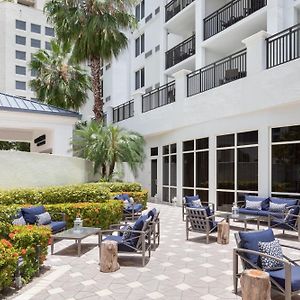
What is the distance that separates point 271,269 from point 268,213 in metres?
5.95

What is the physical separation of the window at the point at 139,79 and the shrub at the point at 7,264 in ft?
75.0

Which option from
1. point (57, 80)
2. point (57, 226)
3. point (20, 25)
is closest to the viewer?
point (57, 226)

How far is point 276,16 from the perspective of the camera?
14477mm

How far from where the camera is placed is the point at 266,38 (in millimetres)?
12789

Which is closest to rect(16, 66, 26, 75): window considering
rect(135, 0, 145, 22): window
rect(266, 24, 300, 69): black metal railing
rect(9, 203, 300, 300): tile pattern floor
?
rect(135, 0, 145, 22): window

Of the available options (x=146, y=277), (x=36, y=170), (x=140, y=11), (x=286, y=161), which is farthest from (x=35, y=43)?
(x=146, y=277)

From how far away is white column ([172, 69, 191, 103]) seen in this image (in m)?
17.2

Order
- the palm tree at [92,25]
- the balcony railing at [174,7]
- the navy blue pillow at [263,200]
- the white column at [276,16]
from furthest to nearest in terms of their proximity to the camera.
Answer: the balcony railing at [174,7], the palm tree at [92,25], the white column at [276,16], the navy blue pillow at [263,200]

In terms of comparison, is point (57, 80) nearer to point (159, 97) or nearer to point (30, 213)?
point (159, 97)

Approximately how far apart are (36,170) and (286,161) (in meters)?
10.2

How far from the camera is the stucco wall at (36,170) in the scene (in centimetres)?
1433

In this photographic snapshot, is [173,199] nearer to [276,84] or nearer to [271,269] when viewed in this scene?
[276,84]

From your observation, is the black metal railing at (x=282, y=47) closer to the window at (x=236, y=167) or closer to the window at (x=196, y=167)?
the window at (x=236, y=167)

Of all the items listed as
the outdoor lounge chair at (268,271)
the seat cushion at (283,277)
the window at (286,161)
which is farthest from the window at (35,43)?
the seat cushion at (283,277)
